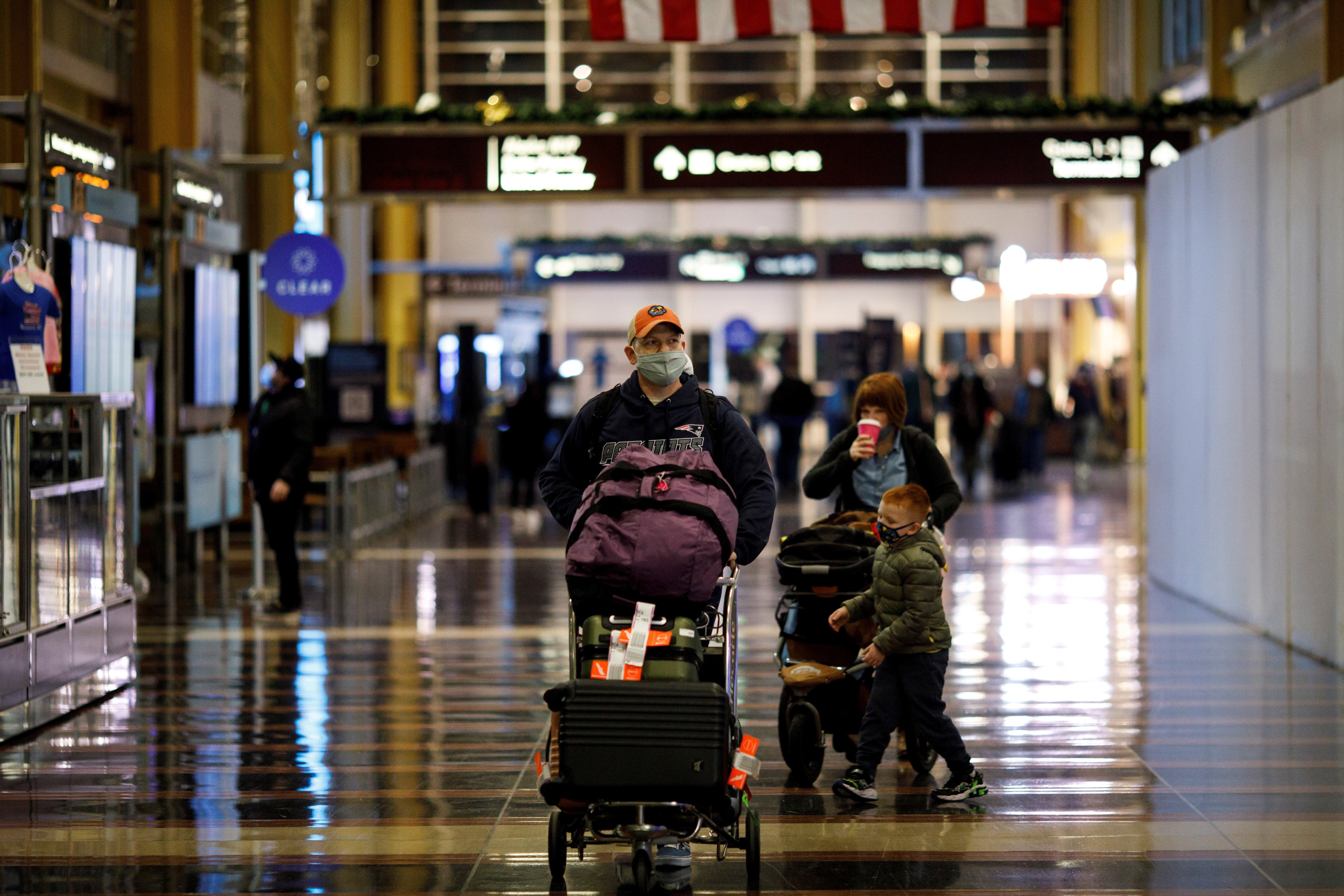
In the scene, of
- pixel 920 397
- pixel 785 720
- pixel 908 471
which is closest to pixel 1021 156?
pixel 920 397

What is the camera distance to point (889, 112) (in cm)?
1280

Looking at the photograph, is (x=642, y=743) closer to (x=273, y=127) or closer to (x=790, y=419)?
(x=790, y=419)

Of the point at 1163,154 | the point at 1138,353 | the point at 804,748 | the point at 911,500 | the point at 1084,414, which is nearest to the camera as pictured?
the point at 911,500

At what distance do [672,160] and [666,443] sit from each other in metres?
8.55

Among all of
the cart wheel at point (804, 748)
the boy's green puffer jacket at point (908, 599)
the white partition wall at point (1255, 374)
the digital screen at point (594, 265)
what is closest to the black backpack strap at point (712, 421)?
the boy's green puffer jacket at point (908, 599)

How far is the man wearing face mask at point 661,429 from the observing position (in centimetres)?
452

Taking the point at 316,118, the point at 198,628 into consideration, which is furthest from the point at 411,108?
the point at 198,628

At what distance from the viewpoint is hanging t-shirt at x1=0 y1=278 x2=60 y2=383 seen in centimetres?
769

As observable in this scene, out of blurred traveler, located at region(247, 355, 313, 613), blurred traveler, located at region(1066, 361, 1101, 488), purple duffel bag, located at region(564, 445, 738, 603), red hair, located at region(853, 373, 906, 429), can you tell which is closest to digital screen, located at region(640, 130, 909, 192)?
blurred traveler, located at region(247, 355, 313, 613)

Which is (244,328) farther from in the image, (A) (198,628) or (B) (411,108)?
(A) (198,628)

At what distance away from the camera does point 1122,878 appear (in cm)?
449

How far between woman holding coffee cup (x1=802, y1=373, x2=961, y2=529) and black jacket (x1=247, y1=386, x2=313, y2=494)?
470 centimetres

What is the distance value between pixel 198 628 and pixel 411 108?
5393 mm

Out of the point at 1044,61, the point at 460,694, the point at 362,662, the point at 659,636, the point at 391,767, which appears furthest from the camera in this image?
the point at 1044,61
